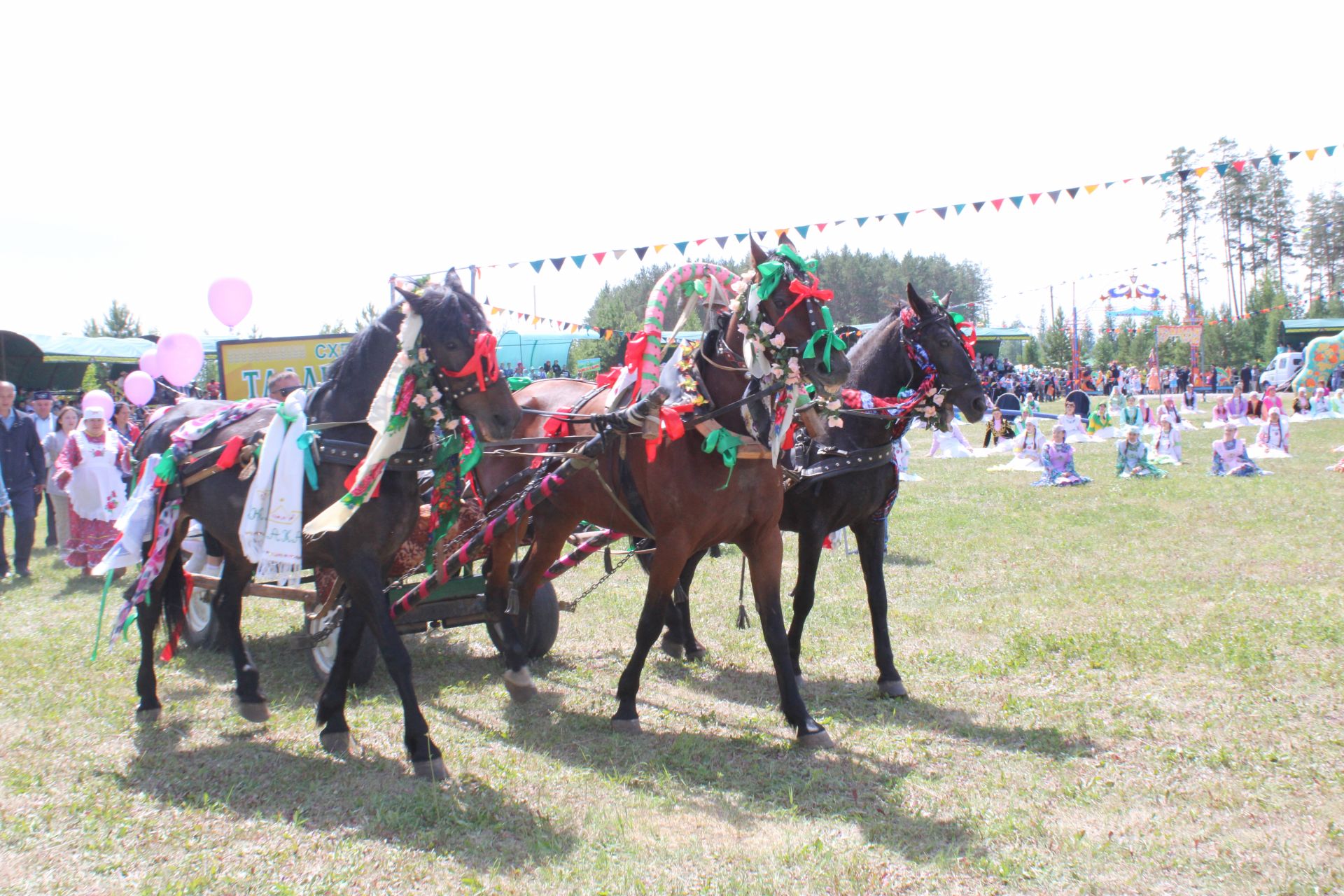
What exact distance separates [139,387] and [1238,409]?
2822cm

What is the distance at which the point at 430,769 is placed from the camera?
446 cm

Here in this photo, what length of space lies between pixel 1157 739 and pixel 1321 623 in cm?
286

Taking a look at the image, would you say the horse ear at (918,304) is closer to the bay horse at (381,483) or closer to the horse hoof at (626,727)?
the bay horse at (381,483)

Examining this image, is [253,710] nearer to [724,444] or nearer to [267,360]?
[724,444]

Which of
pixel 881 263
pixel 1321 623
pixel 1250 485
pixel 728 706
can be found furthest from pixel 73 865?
pixel 881 263

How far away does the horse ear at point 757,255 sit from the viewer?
4.95 meters

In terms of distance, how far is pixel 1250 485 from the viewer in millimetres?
14539

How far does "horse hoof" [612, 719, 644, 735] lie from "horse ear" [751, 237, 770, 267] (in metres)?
2.57

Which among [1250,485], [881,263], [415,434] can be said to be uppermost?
[881,263]

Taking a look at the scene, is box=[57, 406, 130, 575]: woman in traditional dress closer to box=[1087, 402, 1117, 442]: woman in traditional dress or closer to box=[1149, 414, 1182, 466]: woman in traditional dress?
box=[1149, 414, 1182, 466]: woman in traditional dress

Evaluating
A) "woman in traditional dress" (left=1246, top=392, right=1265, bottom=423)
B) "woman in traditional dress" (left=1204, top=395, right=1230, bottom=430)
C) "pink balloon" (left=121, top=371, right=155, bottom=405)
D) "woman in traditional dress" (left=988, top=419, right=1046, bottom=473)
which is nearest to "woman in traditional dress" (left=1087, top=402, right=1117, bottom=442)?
"woman in traditional dress" (left=1204, top=395, right=1230, bottom=430)

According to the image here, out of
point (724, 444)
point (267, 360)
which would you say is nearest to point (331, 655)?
point (724, 444)

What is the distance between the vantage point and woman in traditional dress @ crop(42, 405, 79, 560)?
34.9 ft

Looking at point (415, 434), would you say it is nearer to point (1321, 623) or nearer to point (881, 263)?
point (1321, 623)
